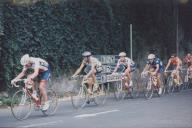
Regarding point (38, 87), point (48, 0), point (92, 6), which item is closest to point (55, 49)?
point (48, 0)

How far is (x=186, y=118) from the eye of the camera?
14.5 m

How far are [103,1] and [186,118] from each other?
498 inches

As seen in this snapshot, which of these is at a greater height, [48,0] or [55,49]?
[48,0]

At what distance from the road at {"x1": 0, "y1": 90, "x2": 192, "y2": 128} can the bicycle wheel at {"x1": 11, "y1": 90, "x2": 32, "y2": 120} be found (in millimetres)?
190

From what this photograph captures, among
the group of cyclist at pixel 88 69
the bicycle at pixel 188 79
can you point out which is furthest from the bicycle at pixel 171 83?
the bicycle at pixel 188 79

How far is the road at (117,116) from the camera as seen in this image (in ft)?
44.2

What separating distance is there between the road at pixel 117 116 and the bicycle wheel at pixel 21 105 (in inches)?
7.5

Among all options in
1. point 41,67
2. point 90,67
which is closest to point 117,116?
point 41,67

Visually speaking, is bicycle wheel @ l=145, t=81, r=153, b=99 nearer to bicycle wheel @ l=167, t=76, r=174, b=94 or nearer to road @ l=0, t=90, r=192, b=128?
road @ l=0, t=90, r=192, b=128

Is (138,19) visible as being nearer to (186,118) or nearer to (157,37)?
(157,37)

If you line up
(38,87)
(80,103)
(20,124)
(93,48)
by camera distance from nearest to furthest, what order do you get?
(20,124) < (38,87) < (80,103) < (93,48)

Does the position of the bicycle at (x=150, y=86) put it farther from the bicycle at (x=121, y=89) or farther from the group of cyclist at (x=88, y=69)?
the bicycle at (x=121, y=89)

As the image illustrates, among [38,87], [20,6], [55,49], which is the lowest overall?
[38,87]

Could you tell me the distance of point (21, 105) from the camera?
14734 mm
